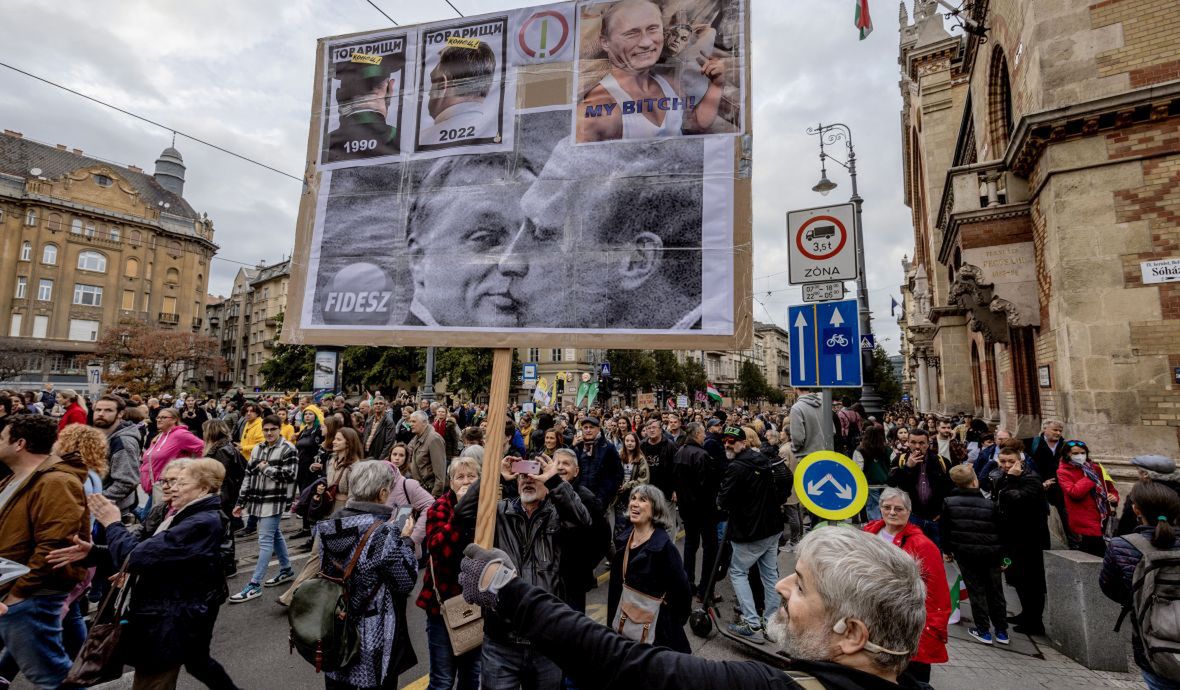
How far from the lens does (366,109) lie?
3.47 metres

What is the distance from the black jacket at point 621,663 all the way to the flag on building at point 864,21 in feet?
46.4

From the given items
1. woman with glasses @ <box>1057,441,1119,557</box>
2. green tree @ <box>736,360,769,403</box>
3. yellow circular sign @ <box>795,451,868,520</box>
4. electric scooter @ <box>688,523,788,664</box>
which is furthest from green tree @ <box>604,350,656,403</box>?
yellow circular sign @ <box>795,451,868,520</box>

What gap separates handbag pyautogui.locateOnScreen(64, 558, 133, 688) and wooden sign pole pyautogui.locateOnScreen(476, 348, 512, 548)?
Answer: 219 centimetres

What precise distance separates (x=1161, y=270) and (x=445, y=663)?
10.5 meters

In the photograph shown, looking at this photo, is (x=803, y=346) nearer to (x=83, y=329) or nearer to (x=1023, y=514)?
(x=1023, y=514)

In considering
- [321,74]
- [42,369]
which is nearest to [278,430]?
[321,74]

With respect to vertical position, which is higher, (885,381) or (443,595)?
(885,381)

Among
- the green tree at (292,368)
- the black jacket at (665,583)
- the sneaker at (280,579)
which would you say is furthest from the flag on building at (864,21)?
the green tree at (292,368)

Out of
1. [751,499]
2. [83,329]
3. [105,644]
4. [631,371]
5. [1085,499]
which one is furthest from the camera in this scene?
[631,371]

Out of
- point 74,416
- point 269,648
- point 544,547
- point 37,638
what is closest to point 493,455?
point 544,547

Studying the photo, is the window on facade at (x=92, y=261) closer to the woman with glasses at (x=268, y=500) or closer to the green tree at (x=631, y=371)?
the green tree at (x=631, y=371)

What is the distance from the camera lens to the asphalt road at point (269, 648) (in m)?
3.98

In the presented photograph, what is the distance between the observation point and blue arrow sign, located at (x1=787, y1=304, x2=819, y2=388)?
4207 millimetres

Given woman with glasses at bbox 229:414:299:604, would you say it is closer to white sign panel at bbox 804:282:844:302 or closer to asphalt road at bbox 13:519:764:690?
asphalt road at bbox 13:519:764:690
